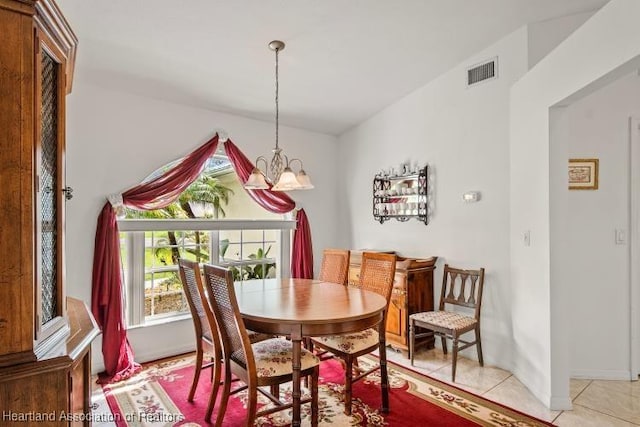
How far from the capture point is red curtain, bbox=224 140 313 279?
13.2ft

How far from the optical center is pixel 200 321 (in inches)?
107

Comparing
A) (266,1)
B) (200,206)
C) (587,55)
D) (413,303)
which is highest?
(266,1)

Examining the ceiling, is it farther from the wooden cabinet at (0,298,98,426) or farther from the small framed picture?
the wooden cabinet at (0,298,98,426)

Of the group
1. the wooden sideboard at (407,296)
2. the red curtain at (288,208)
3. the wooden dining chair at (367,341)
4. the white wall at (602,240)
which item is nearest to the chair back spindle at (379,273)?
the wooden dining chair at (367,341)

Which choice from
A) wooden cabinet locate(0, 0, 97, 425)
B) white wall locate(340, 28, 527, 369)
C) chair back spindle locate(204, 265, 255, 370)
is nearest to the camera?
wooden cabinet locate(0, 0, 97, 425)

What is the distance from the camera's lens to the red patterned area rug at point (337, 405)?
2.45 m

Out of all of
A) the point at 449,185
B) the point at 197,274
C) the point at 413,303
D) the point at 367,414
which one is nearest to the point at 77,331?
the point at 197,274

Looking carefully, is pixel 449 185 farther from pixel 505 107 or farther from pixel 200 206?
pixel 200 206

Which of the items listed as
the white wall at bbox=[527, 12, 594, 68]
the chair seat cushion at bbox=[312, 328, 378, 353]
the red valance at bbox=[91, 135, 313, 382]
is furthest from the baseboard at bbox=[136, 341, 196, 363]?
the white wall at bbox=[527, 12, 594, 68]

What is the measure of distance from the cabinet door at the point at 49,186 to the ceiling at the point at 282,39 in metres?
1.22

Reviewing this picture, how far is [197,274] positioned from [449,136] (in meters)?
2.83

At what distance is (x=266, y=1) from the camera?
241 cm

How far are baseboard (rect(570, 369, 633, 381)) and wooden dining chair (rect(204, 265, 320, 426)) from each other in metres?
2.34

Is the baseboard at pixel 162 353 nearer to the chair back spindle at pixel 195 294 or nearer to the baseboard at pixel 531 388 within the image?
the chair back spindle at pixel 195 294
